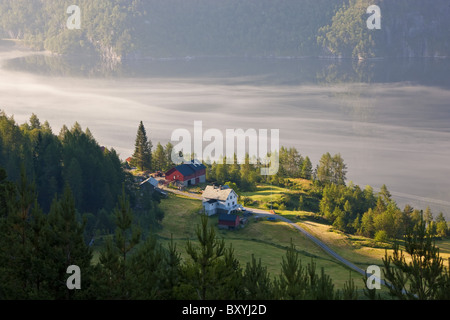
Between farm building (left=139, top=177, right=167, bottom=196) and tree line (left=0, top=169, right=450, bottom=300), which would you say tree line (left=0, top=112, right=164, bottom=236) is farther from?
tree line (left=0, top=169, right=450, bottom=300)

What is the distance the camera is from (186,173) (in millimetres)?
71625

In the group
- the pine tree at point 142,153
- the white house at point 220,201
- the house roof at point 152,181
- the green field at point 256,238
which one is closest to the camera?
the green field at point 256,238

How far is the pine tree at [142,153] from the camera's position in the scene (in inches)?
3071

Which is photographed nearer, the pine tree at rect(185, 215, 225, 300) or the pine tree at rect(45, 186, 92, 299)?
the pine tree at rect(185, 215, 225, 300)

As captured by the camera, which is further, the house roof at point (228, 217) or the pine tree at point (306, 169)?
the pine tree at point (306, 169)

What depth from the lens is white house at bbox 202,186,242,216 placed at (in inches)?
2370

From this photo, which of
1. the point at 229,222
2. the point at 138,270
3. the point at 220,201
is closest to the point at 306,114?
the point at 220,201

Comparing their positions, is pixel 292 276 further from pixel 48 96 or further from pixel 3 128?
pixel 48 96

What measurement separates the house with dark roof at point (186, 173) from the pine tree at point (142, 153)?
27.0ft

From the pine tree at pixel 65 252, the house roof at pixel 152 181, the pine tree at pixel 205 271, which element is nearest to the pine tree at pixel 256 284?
the pine tree at pixel 205 271

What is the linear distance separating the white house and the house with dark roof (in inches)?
389

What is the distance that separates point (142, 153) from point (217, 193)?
21.2 meters

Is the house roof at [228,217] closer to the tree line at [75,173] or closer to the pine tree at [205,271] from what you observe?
the tree line at [75,173]

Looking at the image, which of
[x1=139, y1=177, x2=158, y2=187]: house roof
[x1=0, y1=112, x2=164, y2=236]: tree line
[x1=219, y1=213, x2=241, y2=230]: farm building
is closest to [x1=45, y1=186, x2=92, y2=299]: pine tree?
[x1=0, y1=112, x2=164, y2=236]: tree line
